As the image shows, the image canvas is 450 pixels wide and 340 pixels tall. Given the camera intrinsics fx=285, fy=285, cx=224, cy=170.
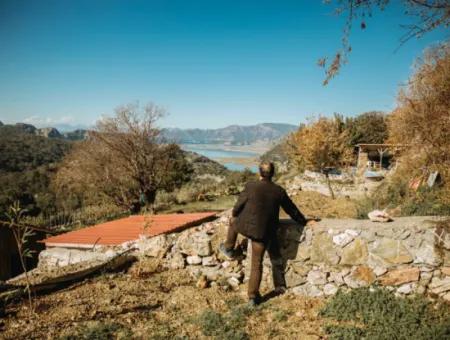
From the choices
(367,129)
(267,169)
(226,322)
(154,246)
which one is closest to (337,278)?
(226,322)

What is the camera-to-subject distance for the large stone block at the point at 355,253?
4.11 meters

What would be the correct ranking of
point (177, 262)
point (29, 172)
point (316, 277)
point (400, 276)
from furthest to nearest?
point (29, 172) → point (177, 262) → point (316, 277) → point (400, 276)

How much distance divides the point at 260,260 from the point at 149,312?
168 centimetres

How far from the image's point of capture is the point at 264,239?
4039 mm

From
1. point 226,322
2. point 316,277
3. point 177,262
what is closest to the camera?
point 226,322

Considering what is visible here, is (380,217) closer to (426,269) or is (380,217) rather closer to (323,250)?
(426,269)

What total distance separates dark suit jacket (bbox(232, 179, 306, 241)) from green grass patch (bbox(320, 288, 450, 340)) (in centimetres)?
130

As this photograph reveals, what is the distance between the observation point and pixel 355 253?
415 centimetres

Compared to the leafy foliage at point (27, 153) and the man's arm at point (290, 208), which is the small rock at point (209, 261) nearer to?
the man's arm at point (290, 208)

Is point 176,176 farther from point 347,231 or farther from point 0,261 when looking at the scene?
point 347,231

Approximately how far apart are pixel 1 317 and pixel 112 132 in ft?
53.3

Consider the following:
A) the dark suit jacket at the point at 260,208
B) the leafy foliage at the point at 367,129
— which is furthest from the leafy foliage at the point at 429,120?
the leafy foliage at the point at 367,129

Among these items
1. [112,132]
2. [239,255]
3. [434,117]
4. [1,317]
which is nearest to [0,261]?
[112,132]

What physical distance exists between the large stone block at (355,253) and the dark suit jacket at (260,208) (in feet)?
3.60
